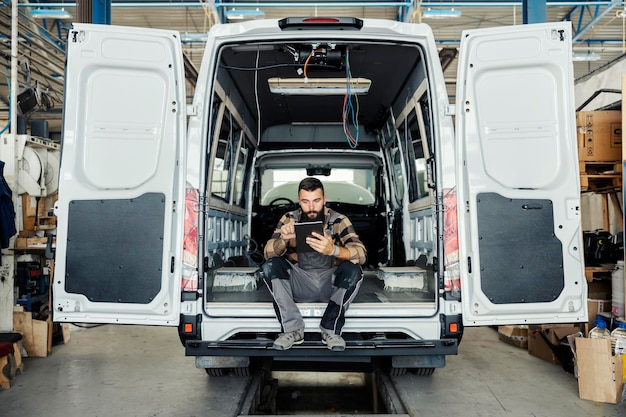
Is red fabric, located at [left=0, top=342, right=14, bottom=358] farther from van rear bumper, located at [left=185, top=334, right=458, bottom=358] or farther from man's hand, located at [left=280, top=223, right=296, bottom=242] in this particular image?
man's hand, located at [left=280, top=223, right=296, bottom=242]

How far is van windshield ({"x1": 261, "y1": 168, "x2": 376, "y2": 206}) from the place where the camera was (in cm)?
592

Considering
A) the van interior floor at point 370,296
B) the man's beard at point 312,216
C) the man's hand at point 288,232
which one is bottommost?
the van interior floor at point 370,296

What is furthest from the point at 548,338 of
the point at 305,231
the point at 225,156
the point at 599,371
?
the point at 225,156

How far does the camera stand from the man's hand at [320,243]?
10.7ft

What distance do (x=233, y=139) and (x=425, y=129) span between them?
195 cm

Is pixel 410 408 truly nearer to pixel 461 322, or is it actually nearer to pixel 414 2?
pixel 461 322

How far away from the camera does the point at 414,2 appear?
952 centimetres

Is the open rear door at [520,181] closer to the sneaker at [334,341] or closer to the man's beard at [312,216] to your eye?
the sneaker at [334,341]

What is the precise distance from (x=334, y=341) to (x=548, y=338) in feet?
9.19

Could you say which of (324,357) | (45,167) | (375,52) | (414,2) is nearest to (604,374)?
(324,357)

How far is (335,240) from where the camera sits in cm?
373

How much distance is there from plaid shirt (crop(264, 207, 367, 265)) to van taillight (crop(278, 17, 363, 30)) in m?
1.30

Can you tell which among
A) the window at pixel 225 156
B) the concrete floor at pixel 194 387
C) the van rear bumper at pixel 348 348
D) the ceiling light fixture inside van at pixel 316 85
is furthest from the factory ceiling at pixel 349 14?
the van rear bumper at pixel 348 348

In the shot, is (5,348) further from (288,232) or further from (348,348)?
(348,348)
